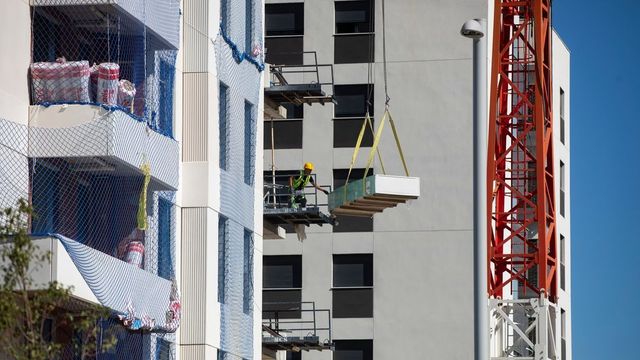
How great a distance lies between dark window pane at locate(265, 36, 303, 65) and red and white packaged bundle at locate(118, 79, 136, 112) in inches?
1173

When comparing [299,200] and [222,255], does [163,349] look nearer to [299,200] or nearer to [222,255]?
[222,255]

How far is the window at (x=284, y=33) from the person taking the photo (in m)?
69.1

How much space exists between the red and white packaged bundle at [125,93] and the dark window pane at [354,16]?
29942mm

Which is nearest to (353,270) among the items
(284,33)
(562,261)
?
(284,33)

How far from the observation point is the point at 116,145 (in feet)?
124

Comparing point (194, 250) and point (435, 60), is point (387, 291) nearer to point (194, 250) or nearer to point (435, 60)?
point (435, 60)

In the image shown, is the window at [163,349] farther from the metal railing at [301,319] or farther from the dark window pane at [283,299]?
the dark window pane at [283,299]

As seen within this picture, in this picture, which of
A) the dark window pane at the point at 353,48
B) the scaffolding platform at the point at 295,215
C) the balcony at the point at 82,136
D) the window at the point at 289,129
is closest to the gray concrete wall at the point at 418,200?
the dark window pane at the point at 353,48

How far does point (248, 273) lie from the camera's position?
48.2 metres

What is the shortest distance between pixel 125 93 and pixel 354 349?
29.3 metres

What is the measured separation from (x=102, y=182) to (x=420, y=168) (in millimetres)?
28649

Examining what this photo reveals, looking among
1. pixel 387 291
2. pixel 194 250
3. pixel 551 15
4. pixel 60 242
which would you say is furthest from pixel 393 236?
pixel 60 242

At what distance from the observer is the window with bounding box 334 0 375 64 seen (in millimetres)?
68625

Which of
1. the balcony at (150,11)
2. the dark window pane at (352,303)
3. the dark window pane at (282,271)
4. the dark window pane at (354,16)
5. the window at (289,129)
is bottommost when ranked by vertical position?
the dark window pane at (352,303)
